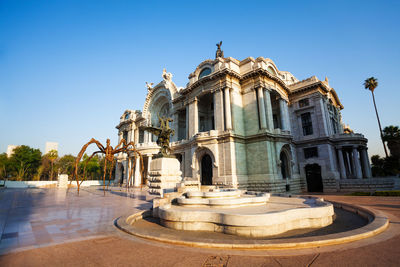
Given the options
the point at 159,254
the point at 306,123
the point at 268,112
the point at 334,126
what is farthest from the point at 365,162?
the point at 159,254

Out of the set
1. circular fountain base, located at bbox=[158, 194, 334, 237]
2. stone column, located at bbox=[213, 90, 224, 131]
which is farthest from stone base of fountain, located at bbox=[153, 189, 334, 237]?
stone column, located at bbox=[213, 90, 224, 131]

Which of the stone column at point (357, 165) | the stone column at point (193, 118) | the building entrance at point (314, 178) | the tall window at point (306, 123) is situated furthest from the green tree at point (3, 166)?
the stone column at point (357, 165)

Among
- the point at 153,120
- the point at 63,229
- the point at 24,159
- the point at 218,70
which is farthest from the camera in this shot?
the point at 24,159

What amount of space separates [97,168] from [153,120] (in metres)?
43.4

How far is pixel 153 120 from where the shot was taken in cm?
3938

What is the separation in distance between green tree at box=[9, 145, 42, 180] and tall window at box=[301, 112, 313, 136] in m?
70.1

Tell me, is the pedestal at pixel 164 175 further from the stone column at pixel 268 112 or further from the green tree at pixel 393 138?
the green tree at pixel 393 138

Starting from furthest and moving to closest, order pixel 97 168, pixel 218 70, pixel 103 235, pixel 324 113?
1. pixel 97 168
2. pixel 324 113
3. pixel 218 70
4. pixel 103 235

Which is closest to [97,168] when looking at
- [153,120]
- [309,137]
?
[153,120]

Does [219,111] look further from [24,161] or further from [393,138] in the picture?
[24,161]

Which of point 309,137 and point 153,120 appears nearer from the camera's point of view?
point 309,137

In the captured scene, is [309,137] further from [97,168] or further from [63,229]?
[97,168]

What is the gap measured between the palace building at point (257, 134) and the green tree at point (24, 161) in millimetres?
44585

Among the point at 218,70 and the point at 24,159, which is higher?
the point at 218,70
